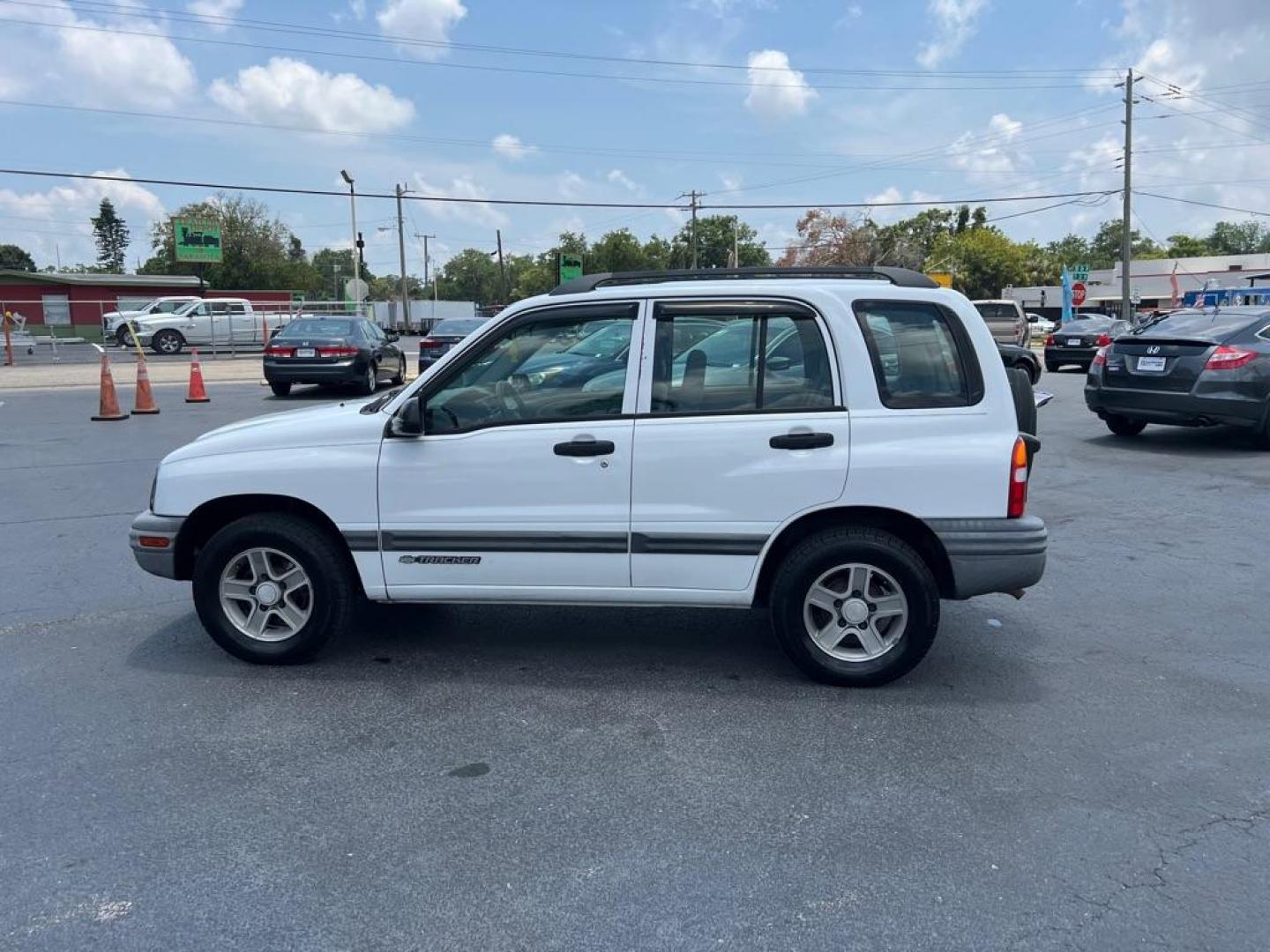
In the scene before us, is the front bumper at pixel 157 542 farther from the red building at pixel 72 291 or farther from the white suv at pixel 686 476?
the red building at pixel 72 291

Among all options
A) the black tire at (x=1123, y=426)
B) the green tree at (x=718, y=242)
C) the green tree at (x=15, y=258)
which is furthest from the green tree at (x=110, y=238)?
the black tire at (x=1123, y=426)

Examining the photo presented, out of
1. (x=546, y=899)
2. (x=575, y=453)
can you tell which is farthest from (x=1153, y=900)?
(x=575, y=453)

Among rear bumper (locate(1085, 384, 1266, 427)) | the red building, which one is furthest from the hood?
the red building

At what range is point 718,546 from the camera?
4.44m

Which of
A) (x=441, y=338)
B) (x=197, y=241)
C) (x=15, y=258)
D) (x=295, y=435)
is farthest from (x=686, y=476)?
(x=15, y=258)

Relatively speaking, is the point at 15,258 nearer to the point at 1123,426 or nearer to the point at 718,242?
the point at 718,242

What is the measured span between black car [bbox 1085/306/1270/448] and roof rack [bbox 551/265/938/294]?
7.52m

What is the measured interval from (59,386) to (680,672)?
21025mm

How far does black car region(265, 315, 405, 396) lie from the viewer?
17953 millimetres

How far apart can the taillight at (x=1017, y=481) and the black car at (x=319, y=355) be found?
15475mm

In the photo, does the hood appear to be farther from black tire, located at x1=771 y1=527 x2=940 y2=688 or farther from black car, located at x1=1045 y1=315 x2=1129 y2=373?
black car, located at x1=1045 y1=315 x2=1129 y2=373

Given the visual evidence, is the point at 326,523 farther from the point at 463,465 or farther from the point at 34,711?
the point at 34,711

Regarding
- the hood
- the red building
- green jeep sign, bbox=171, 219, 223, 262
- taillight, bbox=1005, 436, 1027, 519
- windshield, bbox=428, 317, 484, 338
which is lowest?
taillight, bbox=1005, 436, 1027, 519

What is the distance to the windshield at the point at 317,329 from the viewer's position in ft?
60.2
